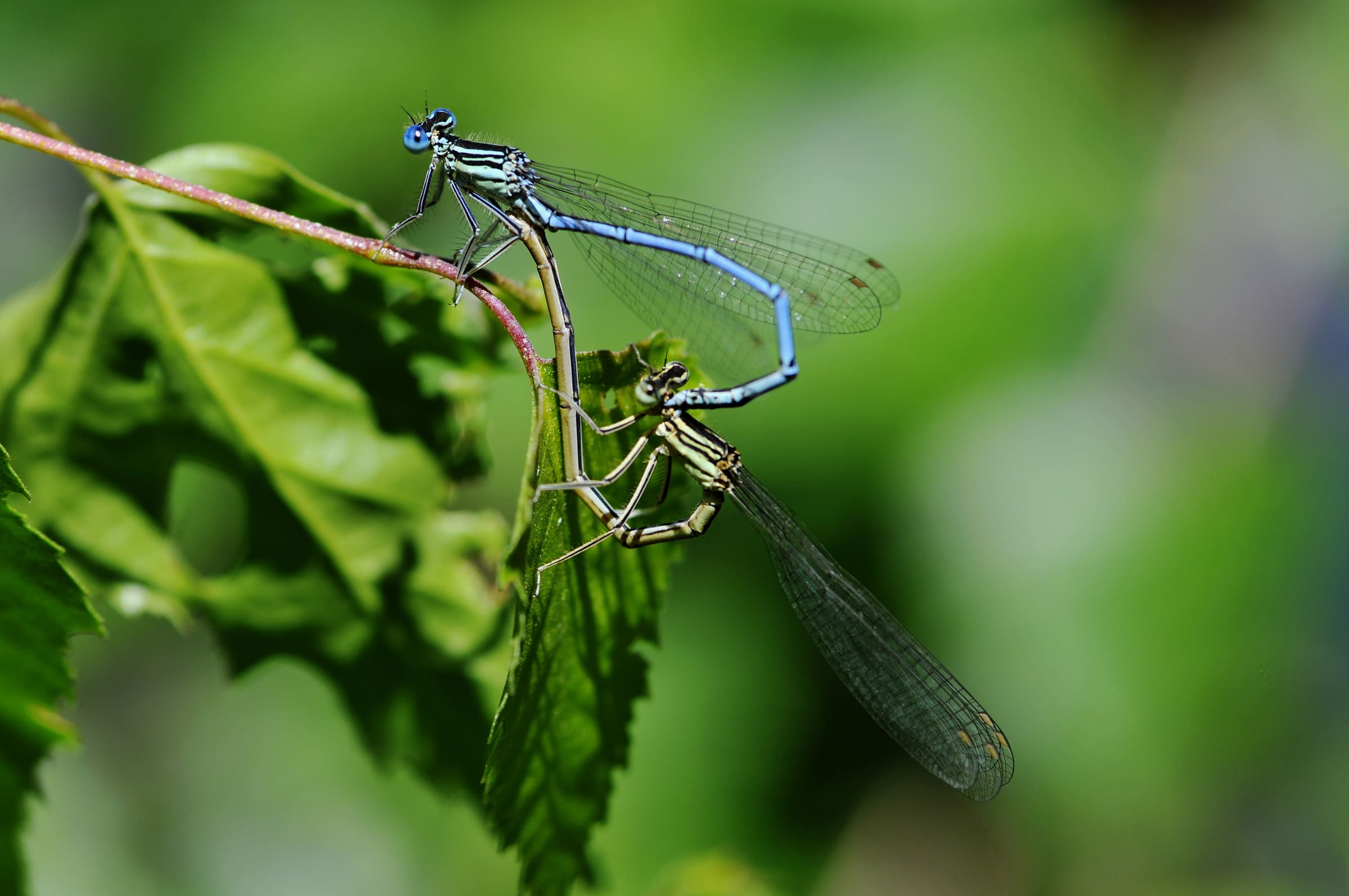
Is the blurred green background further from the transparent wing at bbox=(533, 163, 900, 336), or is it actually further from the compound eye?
the compound eye

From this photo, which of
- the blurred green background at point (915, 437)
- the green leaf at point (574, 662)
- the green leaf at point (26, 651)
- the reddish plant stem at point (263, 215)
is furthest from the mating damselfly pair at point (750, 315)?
A: the blurred green background at point (915, 437)

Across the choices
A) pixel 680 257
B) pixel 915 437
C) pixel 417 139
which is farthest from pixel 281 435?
pixel 915 437

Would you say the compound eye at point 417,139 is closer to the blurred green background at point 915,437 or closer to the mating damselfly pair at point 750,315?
the mating damselfly pair at point 750,315

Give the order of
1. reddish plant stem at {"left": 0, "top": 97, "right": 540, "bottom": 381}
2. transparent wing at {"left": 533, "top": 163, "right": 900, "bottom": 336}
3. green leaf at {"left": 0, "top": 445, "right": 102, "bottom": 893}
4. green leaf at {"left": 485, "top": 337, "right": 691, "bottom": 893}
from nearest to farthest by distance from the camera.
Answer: green leaf at {"left": 0, "top": 445, "right": 102, "bottom": 893} < reddish plant stem at {"left": 0, "top": 97, "right": 540, "bottom": 381} < green leaf at {"left": 485, "top": 337, "right": 691, "bottom": 893} < transparent wing at {"left": 533, "top": 163, "right": 900, "bottom": 336}

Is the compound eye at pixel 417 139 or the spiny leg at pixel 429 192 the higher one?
the compound eye at pixel 417 139

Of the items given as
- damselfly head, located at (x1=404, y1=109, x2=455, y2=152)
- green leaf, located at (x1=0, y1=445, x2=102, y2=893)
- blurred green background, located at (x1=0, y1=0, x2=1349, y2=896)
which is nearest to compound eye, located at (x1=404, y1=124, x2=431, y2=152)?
damselfly head, located at (x1=404, y1=109, x2=455, y2=152)

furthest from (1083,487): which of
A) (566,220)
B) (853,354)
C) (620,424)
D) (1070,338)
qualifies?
(620,424)
